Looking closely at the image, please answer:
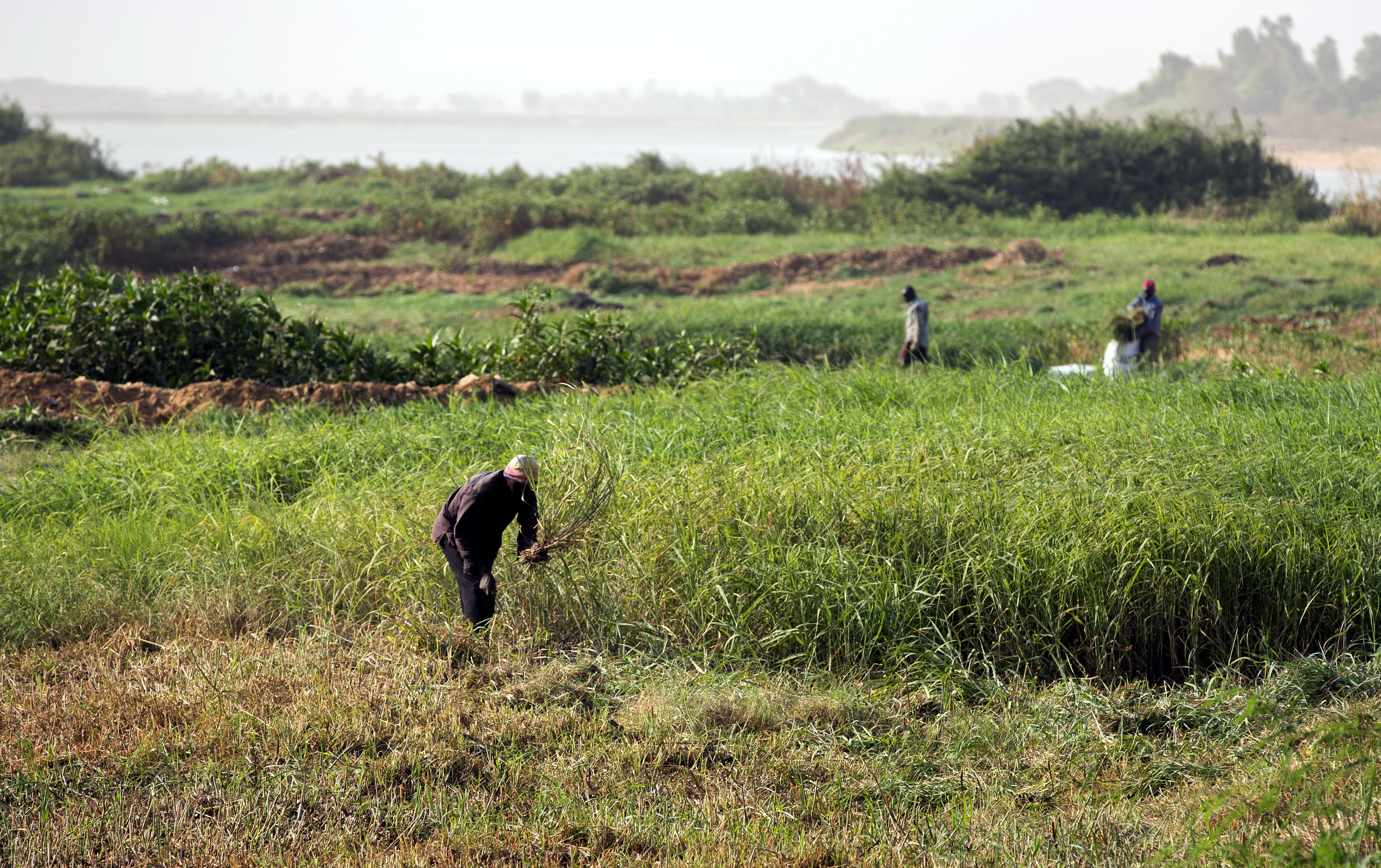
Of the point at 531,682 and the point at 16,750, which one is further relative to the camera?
the point at 531,682

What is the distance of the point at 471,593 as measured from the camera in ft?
16.2

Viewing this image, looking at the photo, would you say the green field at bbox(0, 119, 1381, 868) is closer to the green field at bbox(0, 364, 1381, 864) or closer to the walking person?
the green field at bbox(0, 364, 1381, 864)

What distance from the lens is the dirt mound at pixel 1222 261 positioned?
60.7 feet

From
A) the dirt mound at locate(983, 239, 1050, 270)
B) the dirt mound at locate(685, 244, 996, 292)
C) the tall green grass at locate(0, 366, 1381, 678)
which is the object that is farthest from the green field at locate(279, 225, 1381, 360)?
the tall green grass at locate(0, 366, 1381, 678)

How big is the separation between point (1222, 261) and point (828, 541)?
1670 centimetres

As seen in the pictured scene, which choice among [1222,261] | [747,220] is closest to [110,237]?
[747,220]

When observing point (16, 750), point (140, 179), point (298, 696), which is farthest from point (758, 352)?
point (140, 179)

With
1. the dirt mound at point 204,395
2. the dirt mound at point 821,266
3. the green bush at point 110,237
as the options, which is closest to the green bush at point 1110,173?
the dirt mound at point 821,266

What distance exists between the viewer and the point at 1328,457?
596 cm

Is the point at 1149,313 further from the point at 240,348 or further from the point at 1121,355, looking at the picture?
the point at 240,348

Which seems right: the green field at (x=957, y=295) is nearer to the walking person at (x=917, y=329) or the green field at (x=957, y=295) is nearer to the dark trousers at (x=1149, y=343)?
the walking person at (x=917, y=329)

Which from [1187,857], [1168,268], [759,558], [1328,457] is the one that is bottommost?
[1187,857]

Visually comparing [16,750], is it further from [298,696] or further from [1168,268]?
[1168,268]

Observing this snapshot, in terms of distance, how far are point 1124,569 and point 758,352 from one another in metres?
6.93
